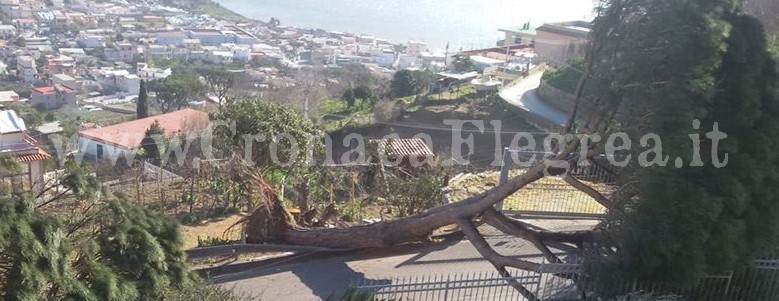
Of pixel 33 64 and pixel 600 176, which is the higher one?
pixel 600 176

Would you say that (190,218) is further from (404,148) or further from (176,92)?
(176,92)

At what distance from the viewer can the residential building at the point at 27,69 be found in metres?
54.5

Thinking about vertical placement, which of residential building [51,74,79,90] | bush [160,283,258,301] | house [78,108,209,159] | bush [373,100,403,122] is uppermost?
bush [160,283,258,301]

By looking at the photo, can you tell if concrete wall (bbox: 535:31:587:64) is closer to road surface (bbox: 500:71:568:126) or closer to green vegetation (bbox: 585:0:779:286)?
road surface (bbox: 500:71:568:126)

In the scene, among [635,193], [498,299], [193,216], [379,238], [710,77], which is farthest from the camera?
[193,216]

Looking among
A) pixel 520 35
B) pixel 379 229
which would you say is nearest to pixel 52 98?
pixel 520 35

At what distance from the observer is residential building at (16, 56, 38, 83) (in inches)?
2147

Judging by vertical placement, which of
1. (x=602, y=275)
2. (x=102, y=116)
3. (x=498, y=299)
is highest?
(x=602, y=275)

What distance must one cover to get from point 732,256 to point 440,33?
261 ft

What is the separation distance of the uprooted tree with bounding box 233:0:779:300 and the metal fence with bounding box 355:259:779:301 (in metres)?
0.20

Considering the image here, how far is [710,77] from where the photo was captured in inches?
258

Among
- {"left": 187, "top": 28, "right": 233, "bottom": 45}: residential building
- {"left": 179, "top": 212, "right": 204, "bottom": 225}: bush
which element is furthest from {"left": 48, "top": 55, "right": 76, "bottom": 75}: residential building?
{"left": 179, "top": 212, "right": 204, "bottom": 225}: bush

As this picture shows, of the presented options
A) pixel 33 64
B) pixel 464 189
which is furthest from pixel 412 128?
pixel 33 64

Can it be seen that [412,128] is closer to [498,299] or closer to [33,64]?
[498,299]
